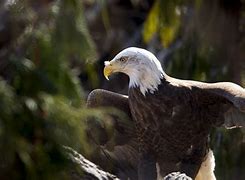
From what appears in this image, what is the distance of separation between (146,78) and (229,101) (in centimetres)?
53

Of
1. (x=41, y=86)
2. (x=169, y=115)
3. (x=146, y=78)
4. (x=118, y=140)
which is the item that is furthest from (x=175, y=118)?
(x=41, y=86)

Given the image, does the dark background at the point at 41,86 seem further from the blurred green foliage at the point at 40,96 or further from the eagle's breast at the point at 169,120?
the eagle's breast at the point at 169,120

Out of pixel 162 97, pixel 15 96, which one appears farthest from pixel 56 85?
pixel 162 97

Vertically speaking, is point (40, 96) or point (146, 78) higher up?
point (40, 96)

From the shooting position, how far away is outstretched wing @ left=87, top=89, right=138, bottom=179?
6680 millimetres

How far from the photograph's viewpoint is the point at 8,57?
359cm

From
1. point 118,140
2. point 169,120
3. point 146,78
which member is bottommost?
point 118,140

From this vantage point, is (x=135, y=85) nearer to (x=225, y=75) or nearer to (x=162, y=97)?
(x=162, y=97)

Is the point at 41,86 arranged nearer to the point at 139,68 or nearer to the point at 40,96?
the point at 40,96

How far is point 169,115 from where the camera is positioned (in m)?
6.38

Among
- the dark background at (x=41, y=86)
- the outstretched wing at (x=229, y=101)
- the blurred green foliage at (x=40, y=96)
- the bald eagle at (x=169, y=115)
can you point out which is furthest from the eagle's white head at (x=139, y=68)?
the blurred green foliage at (x=40, y=96)

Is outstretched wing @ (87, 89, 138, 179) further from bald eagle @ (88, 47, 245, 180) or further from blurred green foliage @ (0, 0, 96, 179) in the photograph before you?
blurred green foliage @ (0, 0, 96, 179)

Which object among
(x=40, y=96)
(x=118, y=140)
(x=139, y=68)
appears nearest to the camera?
(x=40, y=96)

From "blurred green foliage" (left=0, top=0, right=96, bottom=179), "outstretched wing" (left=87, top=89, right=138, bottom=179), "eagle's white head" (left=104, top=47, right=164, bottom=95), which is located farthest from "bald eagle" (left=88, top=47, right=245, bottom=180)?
"blurred green foliage" (left=0, top=0, right=96, bottom=179)
